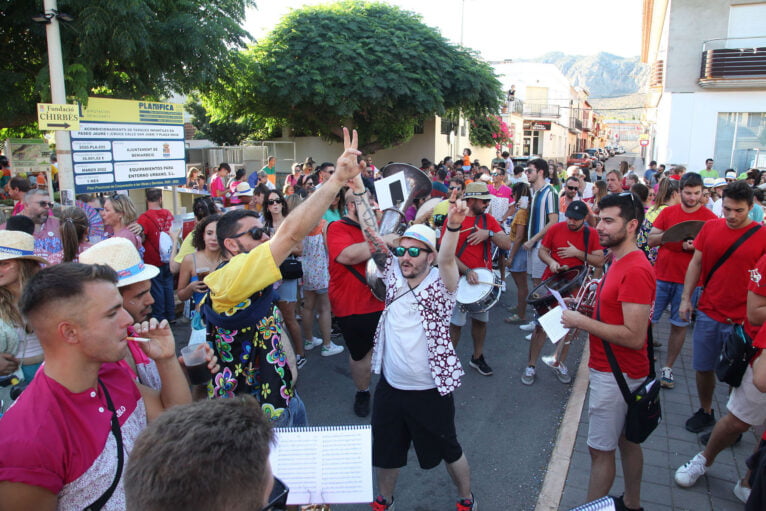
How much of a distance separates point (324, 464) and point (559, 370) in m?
4.19

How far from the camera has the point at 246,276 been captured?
7.62 feet

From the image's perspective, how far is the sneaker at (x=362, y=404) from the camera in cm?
473

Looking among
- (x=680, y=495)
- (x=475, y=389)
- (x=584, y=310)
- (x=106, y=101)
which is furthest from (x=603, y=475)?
(x=106, y=101)

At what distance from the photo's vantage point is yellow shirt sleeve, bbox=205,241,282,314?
2301 millimetres

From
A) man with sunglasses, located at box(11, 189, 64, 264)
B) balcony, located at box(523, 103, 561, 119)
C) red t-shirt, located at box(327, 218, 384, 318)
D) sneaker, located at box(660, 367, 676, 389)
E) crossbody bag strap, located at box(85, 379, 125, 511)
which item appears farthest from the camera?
balcony, located at box(523, 103, 561, 119)

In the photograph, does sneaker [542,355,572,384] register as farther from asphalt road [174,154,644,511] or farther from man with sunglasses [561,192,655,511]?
man with sunglasses [561,192,655,511]

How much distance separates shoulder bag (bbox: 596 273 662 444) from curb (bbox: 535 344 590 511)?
773mm

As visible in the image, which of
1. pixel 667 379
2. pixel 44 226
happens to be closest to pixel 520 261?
pixel 667 379

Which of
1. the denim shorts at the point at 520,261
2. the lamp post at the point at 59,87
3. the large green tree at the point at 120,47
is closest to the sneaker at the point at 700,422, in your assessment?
the denim shorts at the point at 520,261

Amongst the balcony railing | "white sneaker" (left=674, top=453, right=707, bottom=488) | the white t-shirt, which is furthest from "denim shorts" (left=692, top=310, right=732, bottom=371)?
the balcony railing

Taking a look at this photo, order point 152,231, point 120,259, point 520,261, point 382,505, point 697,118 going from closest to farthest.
→ point 120,259 → point 382,505 → point 152,231 → point 520,261 → point 697,118

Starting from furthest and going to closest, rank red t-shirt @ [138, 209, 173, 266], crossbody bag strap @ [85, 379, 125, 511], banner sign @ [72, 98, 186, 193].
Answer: banner sign @ [72, 98, 186, 193], red t-shirt @ [138, 209, 173, 266], crossbody bag strap @ [85, 379, 125, 511]

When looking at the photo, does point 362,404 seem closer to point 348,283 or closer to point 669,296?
point 348,283

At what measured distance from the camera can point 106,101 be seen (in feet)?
28.8
